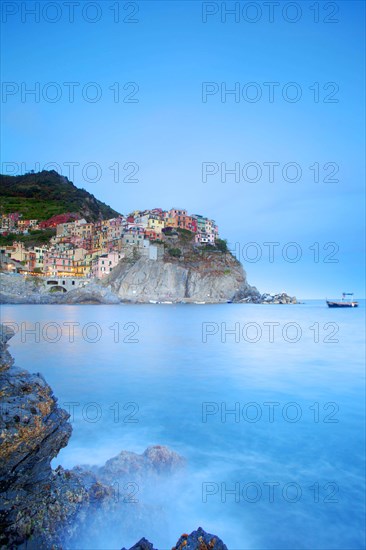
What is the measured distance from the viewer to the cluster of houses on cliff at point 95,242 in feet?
233

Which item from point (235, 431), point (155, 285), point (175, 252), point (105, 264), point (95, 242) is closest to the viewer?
point (235, 431)

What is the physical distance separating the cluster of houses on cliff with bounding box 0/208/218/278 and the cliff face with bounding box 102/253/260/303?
3.53m

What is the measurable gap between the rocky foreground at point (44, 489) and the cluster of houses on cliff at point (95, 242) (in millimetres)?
65983

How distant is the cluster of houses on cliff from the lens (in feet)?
233

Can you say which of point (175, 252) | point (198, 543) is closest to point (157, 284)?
point (175, 252)

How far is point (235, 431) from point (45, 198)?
127317 millimetres

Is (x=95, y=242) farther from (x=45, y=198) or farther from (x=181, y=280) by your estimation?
(x=45, y=198)

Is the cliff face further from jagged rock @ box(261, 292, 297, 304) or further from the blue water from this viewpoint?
the blue water

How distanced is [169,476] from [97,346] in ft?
48.9

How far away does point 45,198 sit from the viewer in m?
120

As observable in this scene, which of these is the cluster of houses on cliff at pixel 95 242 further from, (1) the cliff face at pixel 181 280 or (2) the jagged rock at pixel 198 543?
(2) the jagged rock at pixel 198 543

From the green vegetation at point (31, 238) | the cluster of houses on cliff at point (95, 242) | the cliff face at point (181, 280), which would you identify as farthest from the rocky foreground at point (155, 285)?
the green vegetation at point (31, 238)

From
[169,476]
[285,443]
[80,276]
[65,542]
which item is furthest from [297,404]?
[80,276]

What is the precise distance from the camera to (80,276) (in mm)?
72562
